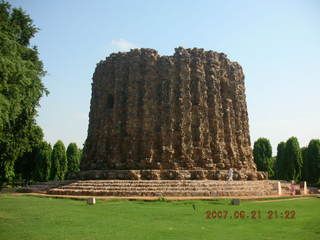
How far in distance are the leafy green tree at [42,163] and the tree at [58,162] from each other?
73 centimetres

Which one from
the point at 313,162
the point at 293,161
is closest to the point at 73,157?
the point at 293,161

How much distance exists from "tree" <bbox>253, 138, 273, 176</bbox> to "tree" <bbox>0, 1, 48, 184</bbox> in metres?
24.7

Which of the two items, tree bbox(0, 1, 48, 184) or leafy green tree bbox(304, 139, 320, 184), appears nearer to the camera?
tree bbox(0, 1, 48, 184)

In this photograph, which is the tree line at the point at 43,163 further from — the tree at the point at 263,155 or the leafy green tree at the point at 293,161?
the leafy green tree at the point at 293,161

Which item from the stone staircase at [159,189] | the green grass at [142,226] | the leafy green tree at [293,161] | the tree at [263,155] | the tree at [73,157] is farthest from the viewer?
the tree at [73,157]

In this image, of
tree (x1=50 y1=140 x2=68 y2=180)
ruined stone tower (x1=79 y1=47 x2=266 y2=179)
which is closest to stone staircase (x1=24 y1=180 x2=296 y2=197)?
ruined stone tower (x1=79 y1=47 x2=266 y2=179)

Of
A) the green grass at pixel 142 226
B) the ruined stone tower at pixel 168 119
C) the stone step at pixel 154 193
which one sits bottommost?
the stone step at pixel 154 193

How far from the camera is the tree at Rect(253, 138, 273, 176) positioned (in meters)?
33.6

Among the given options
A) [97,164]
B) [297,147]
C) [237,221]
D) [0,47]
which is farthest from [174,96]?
[297,147]

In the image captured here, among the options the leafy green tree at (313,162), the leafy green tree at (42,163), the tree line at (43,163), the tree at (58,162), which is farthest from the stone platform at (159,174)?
the leafy green tree at (313,162)

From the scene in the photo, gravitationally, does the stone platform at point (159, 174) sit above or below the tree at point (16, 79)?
below

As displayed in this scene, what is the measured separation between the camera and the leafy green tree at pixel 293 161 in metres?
32.9

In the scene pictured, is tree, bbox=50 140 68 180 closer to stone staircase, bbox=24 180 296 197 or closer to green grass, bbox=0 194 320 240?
stone staircase, bbox=24 180 296 197

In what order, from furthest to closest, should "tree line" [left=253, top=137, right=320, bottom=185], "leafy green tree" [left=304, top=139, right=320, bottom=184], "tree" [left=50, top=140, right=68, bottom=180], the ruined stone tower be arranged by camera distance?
"tree" [left=50, top=140, right=68, bottom=180] → "tree line" [left=253, top=137, right=320, bottom=185] → "leafy green tree" [left=304, top=139, right=320, bottom=184] → the ruined stone tower
